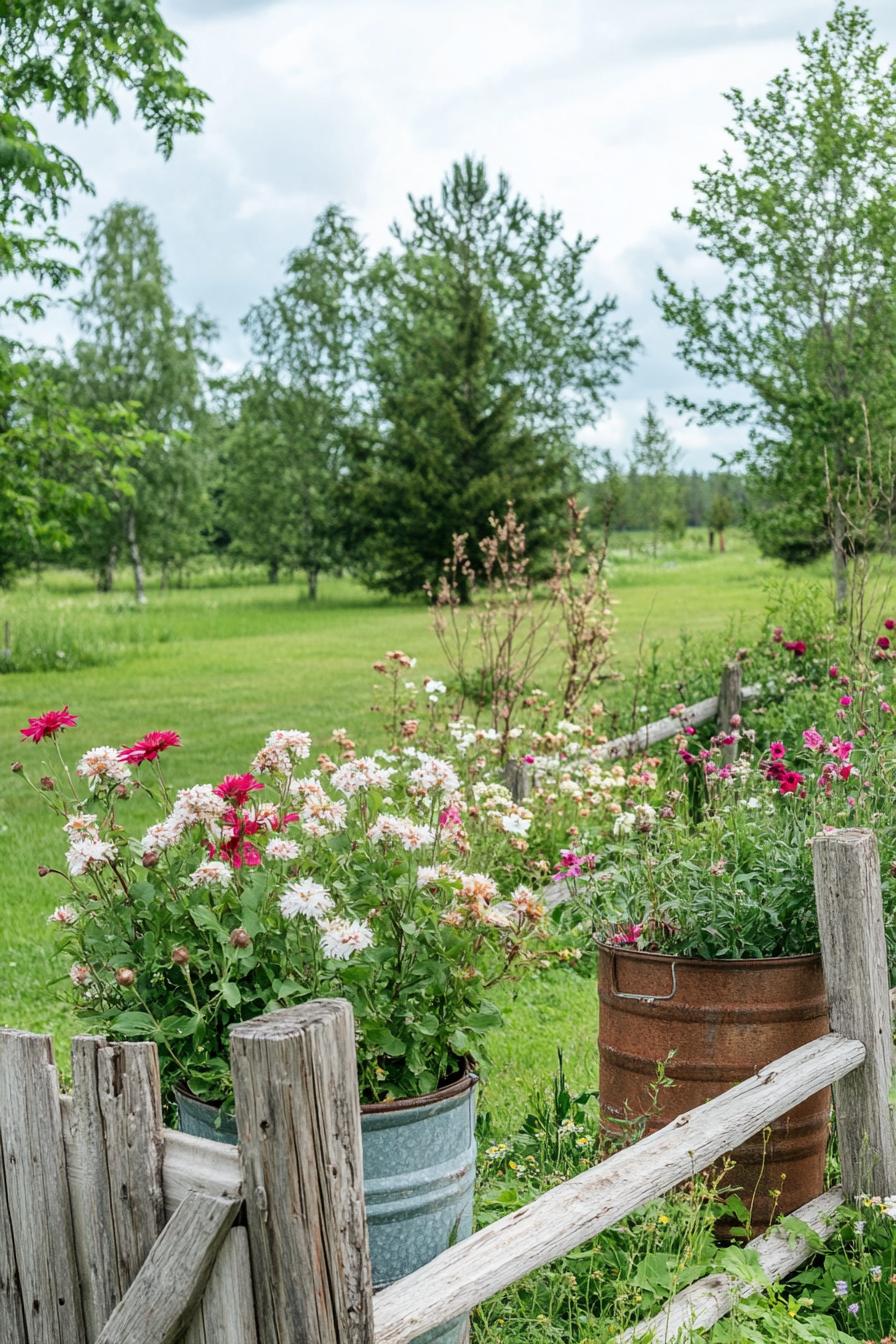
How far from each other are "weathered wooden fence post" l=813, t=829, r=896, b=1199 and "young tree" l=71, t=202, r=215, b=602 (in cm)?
3222

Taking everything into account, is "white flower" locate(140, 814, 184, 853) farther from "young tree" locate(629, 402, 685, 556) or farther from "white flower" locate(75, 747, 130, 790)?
"young tree" locate(629, 402, 685, 556)

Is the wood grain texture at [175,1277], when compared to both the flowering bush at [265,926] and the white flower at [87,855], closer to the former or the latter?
the flowering bush at [265,926]

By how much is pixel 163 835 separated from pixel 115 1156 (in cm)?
74

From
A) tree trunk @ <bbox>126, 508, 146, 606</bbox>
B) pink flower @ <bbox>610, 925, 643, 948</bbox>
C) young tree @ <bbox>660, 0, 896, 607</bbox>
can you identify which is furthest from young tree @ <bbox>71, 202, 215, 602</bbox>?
pink flower @ <bbox>610, 925, 643, 948</bbox>

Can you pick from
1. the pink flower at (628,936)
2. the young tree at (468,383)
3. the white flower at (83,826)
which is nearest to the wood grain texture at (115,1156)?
the white flower at (83,826)

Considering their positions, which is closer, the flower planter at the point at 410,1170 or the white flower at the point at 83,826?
the flower planter at the point at 410,1170

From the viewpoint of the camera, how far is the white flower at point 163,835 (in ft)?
8.55

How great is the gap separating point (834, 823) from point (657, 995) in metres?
1.10

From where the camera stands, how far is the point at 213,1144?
75.0 inches

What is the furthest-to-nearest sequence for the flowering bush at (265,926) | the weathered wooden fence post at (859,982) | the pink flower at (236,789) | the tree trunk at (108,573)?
1. the tree trunk at (108,573)
2. the weathered wooden fence post at (859,982)
3. the pink flower at (236,789)
4. the flowering bush at (265,926)

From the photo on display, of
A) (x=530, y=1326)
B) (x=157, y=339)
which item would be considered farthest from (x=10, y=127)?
(x=157, y=339)

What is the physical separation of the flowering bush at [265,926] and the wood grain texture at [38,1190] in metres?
0.33

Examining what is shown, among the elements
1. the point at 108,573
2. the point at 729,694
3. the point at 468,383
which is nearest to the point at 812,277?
the point at 729,694

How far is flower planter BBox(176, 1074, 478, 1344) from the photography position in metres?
2.39
